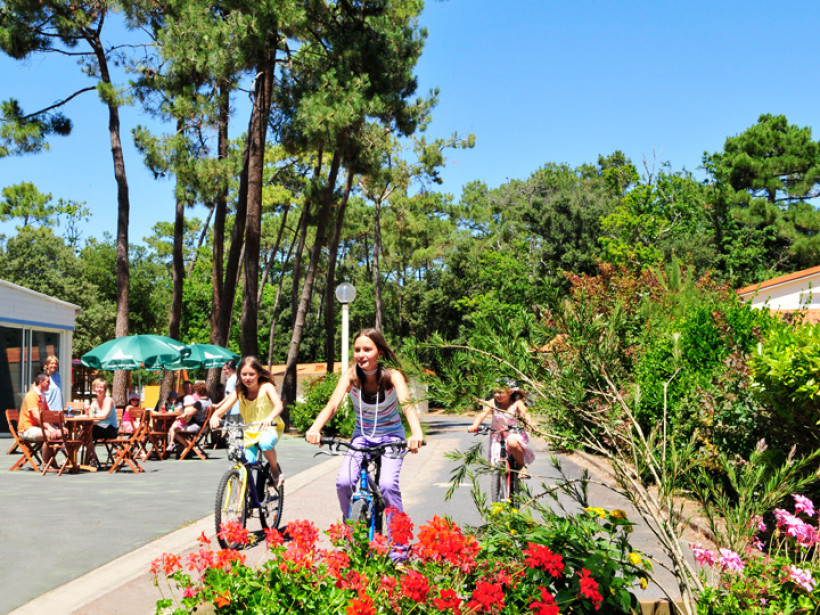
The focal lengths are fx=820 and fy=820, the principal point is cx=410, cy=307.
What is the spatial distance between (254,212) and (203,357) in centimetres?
377

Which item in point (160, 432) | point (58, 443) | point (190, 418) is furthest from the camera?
point (190, 418)

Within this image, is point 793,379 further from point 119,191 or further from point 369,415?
point 119,191

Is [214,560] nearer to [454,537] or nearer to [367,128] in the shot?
[454,537]

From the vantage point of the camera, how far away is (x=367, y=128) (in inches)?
896

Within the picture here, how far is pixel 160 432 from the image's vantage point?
1516 cm

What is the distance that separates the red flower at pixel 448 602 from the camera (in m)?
2.82

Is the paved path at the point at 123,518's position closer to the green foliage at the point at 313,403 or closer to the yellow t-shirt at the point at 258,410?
the yellow t-shirt at the point at 258,410

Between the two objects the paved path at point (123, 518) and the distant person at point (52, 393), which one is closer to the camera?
the paved path at point (123, 518)

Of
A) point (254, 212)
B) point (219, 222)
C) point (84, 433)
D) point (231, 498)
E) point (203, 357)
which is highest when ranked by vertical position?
point (219, 222)

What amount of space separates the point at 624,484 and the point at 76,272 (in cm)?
5656

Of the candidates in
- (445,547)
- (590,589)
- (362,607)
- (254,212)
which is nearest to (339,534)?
(445,547)

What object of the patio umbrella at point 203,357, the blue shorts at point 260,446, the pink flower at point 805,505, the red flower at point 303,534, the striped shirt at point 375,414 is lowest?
the pink flower at point 805,505

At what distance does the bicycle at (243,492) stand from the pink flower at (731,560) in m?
4.10

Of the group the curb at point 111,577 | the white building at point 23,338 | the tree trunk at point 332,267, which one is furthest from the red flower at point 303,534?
the tree trunk at point 332,267
